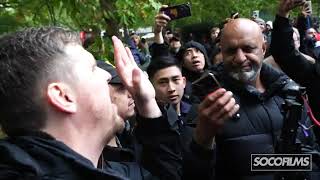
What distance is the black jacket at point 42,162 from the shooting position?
1.28 m

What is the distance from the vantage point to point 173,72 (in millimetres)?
4141

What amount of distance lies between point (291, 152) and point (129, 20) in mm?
2096

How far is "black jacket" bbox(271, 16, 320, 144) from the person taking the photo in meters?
3.26

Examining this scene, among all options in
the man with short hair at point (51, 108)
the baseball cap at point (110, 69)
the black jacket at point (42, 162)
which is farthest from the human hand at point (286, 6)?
the black jacket at point (42, 162)

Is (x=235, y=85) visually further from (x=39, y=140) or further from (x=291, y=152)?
(x=39, y=140)

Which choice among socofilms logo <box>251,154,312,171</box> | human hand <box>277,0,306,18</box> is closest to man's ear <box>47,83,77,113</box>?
socofilms logo <box>251,154,312,171</box>

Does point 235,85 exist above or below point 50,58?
below

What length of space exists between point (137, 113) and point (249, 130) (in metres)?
0.66

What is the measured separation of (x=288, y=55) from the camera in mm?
3324

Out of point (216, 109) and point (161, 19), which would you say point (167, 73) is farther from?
point (216, 109)

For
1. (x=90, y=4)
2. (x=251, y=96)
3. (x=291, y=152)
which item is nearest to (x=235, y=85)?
(x=251, y=96)

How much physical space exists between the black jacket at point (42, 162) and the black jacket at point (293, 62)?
2.19 m

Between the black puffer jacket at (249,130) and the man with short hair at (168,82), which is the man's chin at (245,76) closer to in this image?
the black puffer jacket at (249,130)

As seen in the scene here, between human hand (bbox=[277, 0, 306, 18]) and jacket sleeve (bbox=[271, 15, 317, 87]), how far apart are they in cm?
3
